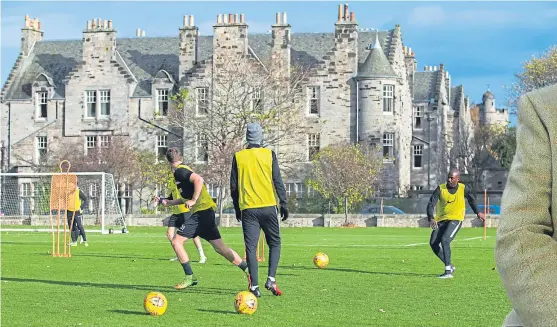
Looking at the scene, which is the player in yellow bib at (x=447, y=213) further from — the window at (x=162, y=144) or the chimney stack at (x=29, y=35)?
the chimney stack at (x=29, y=35)

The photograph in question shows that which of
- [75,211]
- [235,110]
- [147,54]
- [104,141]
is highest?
[147,54]

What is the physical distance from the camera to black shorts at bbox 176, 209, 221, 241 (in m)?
16.0

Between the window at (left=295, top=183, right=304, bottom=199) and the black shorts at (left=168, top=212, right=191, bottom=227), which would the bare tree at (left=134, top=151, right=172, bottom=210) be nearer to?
the window at (left=295, top=183, right=304, bottom=199)

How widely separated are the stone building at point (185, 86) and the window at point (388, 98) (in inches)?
2.5

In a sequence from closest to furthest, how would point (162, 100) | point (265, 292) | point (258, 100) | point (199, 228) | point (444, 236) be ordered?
point (265, 292) → point (199, 228) → point (444, 236) → point (258, 100) → point (162, 100)

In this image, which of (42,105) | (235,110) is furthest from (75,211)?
(42,105)

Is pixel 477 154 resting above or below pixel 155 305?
above

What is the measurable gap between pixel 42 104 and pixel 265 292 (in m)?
62.7

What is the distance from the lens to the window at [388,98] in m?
71.2

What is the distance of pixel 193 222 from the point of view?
16.1m

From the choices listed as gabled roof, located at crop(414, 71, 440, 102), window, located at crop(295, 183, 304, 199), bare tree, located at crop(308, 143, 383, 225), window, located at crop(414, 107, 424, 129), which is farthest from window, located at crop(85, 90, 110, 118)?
gabled roof, located at crop(414, 71, 440, 102)

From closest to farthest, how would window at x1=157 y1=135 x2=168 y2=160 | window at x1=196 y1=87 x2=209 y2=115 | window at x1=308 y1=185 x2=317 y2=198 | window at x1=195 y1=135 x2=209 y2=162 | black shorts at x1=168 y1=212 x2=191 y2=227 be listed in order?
black shorts at x1=168 y1=212 x2=191 y2=227 → window at x1=308 y1=185 x2=317 y2=198 → window at x1=195 y1=135 x2=209 y2=162 → window at x1=196 y1=87 x2=209 y2=115 → window at x1=157 y1=135 x2=168 y2=160

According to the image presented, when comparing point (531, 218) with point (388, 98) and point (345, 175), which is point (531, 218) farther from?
point (388, 98)

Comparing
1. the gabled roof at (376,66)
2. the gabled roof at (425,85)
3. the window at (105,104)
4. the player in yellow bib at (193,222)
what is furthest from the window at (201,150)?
the player in yellow bib at (193,222)
